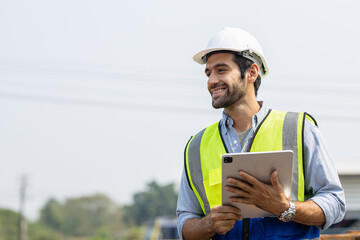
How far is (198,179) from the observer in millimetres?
3686

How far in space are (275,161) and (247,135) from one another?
0.64 metres

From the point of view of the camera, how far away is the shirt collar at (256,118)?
3.63 metres

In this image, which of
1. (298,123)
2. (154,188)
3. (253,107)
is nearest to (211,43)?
(253,107)

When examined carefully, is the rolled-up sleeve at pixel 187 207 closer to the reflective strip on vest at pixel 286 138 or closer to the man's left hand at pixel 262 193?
the reflective strip on vest at pixel 286 138

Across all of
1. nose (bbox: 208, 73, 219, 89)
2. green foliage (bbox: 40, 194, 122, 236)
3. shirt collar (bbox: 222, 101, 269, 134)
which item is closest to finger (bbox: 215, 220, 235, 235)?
shirt collar (bbox: 222, 101, 269, 134)

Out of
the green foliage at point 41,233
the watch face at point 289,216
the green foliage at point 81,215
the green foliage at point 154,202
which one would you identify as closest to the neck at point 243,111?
the watch face at point 289,216

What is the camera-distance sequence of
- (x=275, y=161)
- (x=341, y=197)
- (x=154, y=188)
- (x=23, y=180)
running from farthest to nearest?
(x=154, y=188), (x=23, y=180), (x=341, y=197), (x=275, y=161)

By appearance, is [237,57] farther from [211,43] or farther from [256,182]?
[256,182]

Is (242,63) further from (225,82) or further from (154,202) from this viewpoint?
(154,202)

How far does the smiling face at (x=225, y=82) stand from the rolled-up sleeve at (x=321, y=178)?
0.47 metres

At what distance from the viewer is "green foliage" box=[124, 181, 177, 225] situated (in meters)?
83.4

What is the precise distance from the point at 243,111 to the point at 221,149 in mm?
264

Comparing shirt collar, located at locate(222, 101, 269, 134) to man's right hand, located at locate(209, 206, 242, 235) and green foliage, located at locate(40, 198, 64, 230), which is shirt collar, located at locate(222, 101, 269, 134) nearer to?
man's right hand, located at locate(209, 206, 242, 235)

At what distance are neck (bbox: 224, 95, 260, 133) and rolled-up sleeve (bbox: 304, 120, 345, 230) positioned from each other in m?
0.39
